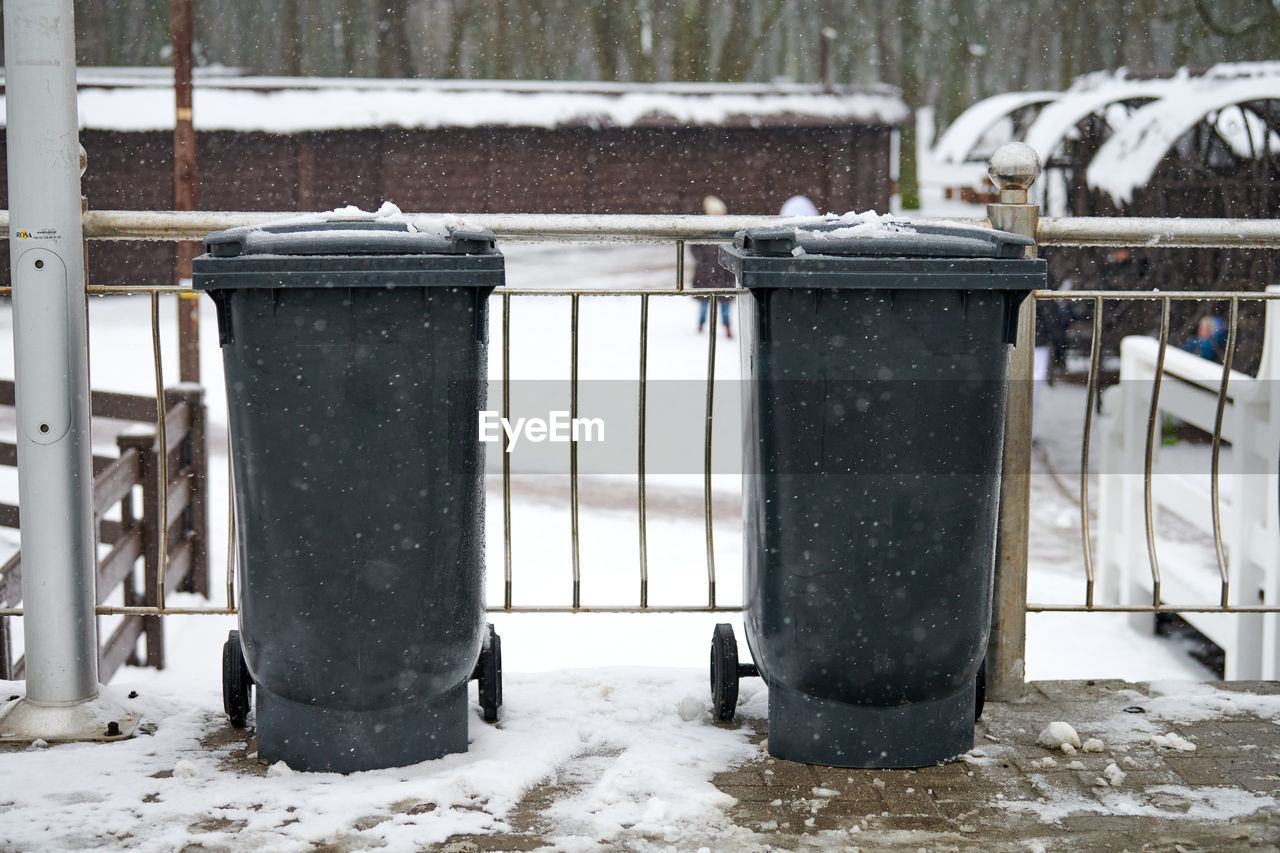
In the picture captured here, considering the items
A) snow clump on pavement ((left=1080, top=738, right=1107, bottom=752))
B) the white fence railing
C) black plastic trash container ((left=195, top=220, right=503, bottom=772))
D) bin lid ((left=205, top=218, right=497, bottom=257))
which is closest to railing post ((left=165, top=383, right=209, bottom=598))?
the white fence railing

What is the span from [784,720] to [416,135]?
21.2m

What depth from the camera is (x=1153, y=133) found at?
17.4 m

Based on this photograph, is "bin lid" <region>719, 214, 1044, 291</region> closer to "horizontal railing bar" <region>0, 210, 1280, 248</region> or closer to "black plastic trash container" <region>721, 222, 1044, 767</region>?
"black plastic trash container" <region>721, 222, 1044, 767</region>

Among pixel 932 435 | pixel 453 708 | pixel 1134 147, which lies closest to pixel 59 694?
pixel 453 708

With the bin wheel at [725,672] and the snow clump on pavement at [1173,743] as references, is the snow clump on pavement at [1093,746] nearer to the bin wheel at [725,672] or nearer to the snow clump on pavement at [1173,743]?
the snow clump on pavement at [1173,743]

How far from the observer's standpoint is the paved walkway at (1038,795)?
2799mm

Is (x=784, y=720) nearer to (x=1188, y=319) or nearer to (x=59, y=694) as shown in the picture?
(x=59, y=694)

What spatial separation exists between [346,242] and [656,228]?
0.97 meters

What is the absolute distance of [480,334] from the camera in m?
3.09

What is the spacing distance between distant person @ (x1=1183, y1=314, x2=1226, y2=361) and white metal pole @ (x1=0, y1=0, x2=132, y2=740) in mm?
12712

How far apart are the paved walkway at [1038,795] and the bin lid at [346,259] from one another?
3.94ft

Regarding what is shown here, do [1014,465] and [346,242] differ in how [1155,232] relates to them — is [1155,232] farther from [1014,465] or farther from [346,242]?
[346,242]

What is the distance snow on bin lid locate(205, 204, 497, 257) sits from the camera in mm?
2938

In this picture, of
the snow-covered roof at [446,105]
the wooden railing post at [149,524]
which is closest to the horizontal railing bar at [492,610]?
the wooden railing post at [149,524]
